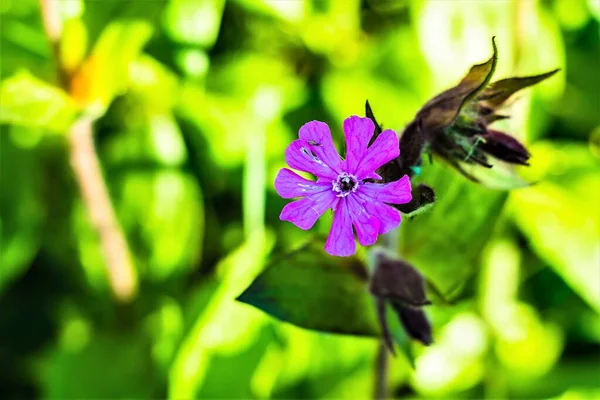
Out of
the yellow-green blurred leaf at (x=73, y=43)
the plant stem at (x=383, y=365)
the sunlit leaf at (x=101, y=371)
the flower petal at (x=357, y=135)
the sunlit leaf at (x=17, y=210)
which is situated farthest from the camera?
the sunlit leaf at (x=17, y=210)

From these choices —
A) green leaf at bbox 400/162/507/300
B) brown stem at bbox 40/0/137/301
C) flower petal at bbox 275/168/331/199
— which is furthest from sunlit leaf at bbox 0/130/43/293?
flower petal at bbox 275/168/331/199

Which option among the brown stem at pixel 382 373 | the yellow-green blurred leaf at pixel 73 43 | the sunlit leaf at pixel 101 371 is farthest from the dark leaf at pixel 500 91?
the sunlit leaf at pixel 101 371

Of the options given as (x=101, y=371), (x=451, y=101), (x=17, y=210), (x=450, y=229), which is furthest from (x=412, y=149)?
(x=17, y=210)

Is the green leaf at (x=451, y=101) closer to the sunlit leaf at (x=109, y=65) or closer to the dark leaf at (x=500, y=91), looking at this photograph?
the dark leaf at (x=500, y=91)

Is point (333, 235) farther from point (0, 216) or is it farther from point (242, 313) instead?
point (0, 216)

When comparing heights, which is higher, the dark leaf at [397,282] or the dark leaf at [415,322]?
the dark leaf at [397,282]

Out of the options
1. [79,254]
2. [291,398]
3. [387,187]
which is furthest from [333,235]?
[79,254]

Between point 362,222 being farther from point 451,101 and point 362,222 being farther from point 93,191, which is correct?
point 93,191
